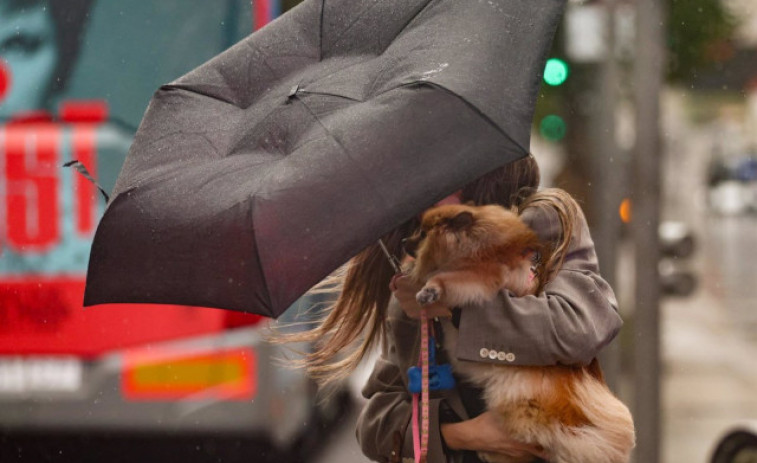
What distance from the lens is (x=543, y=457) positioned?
6.02 feet

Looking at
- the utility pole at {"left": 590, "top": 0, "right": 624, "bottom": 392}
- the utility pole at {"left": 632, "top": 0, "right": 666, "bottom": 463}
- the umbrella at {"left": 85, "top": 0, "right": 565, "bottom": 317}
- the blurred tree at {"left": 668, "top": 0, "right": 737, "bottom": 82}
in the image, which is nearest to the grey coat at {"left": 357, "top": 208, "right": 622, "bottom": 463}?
the umbrella at {"left": 85, "top": 0, "right": 565, "bottom": 317}

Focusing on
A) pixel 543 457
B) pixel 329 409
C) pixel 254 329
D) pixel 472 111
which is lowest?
pixel 329 409

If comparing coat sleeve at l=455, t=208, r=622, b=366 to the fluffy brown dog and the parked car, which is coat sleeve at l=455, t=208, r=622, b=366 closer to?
the fluffy brown dog

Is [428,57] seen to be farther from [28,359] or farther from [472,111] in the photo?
[28,359]

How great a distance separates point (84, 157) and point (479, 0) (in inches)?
106

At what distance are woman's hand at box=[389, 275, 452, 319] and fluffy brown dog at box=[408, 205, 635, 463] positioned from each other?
2 centimetres

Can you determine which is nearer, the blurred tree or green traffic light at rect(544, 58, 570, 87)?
green traffic light at rect(544, 58, 570, 87)

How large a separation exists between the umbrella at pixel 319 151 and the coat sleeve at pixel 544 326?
0.27 metres

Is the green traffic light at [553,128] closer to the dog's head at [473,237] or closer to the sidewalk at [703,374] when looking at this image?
the sidewalk at [703,374]

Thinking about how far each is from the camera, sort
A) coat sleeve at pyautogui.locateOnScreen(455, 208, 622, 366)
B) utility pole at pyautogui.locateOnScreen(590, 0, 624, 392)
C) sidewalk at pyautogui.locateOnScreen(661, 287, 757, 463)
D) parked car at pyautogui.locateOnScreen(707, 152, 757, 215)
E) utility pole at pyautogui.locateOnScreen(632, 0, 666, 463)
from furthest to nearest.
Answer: sidewalk at pyautogui.locateOnScreen(661, 287, 757, 463) < parked car at pyautogui.locateOnScreen(707, 152, 757, 215) < utility pole at pyautogui.locateOnScreen(590, 0, 624, 392) < utility pole at pyautogui.locateOnScreen(632, 0, 666, 463) < coat sleeve at pyautogui.locateOnScreen(455, 208, 622, 366)

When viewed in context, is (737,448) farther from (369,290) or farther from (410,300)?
(410,300)

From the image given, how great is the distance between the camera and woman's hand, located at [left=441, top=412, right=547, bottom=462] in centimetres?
182

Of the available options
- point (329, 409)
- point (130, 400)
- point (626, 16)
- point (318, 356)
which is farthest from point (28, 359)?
point (626, 16)

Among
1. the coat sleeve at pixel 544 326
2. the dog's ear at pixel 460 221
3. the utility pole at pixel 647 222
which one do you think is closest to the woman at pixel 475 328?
the coat sleeve at pixel 544 326
